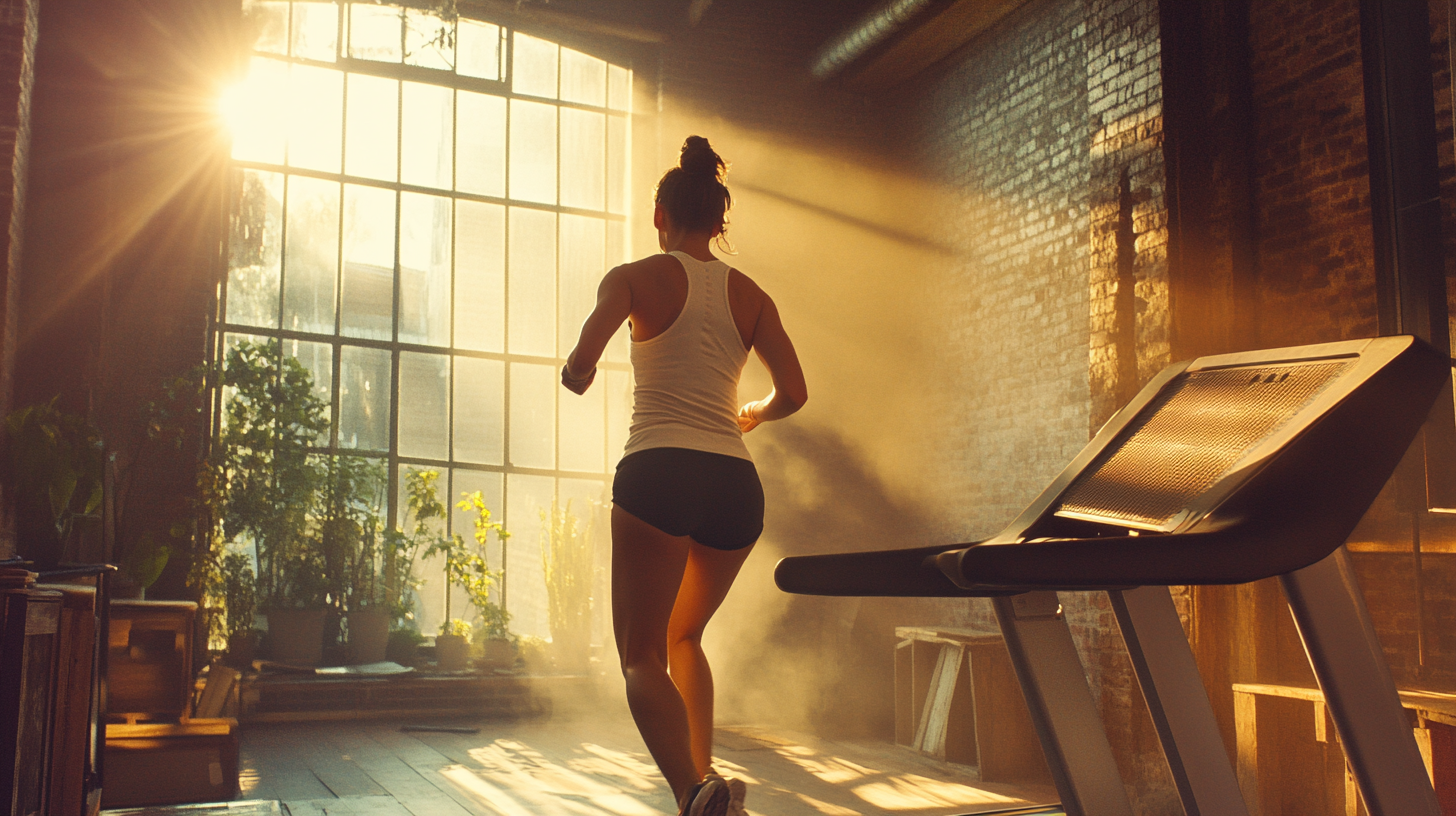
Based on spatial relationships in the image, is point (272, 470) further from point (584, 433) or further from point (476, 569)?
point (584, 433)

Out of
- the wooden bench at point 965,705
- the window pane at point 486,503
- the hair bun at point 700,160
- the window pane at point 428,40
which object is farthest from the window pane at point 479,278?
the hair bun at point 700,160

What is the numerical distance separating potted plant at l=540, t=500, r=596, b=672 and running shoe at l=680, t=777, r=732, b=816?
4.81 metres

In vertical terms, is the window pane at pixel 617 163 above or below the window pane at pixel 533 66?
below

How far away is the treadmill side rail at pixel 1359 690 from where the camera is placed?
1.01 metres

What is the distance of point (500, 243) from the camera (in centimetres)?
692

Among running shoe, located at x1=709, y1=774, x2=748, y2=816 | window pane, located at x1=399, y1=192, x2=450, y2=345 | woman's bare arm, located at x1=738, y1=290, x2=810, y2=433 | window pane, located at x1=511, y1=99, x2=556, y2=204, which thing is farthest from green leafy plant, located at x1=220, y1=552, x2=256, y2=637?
running shoe, located at x1=709, y1=774, x2=748, y2=816

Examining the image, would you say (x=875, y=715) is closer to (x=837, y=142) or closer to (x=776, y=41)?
(x=837, y=142)

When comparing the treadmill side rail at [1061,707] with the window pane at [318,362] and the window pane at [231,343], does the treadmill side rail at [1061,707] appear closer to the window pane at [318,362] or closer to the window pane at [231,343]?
the window pane at [231,343]

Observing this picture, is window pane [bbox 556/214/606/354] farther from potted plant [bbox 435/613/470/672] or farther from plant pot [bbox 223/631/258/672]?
plant pot [bbox 223/631/258/672]

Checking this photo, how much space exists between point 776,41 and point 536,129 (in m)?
1.67

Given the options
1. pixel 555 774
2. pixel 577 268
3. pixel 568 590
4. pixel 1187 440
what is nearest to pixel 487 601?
pixel 568 590

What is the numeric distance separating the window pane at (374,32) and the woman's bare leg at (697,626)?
223 inches

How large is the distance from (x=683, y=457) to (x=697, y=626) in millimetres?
354

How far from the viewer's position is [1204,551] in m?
0.82
